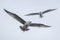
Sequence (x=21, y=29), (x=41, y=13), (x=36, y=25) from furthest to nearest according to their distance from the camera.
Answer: (x=41, y=13), (x=36, y=25), (x=21, y=29)

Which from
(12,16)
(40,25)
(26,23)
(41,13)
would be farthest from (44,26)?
(41,13)

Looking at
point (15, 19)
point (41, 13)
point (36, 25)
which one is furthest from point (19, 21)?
point (41, 13)

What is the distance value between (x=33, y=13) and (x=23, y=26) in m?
28.5

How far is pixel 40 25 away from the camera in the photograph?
4388 cm

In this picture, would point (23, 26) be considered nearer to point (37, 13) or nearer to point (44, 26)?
point (44, 26)

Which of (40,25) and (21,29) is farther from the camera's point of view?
(40,25)

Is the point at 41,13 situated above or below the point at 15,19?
above

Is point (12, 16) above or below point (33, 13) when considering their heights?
below

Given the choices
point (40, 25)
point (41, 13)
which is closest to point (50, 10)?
point (41, 13)

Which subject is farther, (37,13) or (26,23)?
(37,13)

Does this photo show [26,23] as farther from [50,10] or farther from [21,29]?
[50,10]

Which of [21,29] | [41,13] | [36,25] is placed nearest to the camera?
[21,29]

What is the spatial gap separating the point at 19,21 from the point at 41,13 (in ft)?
85.9

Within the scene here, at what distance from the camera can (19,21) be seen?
41.6 m
